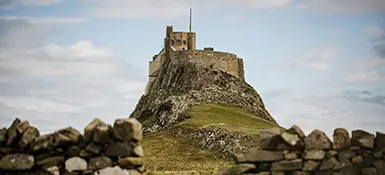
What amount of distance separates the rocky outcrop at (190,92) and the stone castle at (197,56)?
1.83ft

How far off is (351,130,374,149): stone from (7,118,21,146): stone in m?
7.56

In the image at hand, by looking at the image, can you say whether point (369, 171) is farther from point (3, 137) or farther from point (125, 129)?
point (3, 137)

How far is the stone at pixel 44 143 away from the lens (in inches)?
542

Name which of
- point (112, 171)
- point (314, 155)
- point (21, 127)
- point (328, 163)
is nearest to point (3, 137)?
point (21, 127)

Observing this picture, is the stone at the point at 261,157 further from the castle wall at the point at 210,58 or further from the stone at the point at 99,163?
the castle wall at the point at 210,58

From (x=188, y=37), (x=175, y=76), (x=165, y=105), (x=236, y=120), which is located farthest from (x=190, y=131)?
(x=188, y=37)

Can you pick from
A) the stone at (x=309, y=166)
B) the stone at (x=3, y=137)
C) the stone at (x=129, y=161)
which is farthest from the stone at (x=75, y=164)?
the stone at (x=309, y=166)

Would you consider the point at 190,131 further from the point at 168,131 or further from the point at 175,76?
the point at 175,76

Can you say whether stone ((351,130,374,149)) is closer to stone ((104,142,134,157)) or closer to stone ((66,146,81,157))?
stone ((104,142,134,157))

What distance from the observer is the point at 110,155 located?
1366 cm

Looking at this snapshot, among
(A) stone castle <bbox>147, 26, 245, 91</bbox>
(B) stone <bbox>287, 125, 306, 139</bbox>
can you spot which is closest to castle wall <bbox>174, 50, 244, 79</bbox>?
(A) stone castle <bbox>147, 26, 245, 91</bbox>

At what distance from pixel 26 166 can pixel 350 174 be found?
7165mm

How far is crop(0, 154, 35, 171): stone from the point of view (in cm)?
1384

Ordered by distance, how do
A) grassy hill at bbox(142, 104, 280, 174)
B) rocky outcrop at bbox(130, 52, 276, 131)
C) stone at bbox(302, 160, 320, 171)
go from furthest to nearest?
rocky outcrop at bbox(130, 52, 276, 131), grassy hill at bbox(142, 104, 280, 174), stone at bbox(302, 160, 320, 171)
